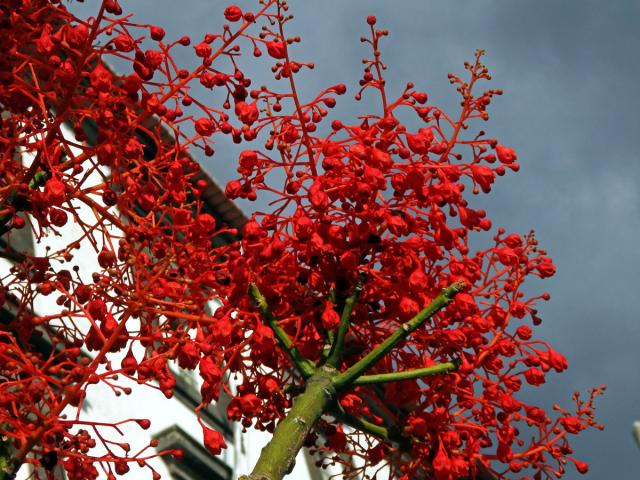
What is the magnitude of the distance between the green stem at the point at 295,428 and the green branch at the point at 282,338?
5cm

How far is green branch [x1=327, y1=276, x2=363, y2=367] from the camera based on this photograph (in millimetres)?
4617

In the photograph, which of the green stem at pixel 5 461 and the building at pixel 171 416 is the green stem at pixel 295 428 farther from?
the building at pixel 171 416

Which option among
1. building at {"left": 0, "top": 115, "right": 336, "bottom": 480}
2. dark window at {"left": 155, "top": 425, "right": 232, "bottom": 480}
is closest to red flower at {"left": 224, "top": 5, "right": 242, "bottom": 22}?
building at {"left": 0, "top": 115, "right": 336, "bottom": 480}

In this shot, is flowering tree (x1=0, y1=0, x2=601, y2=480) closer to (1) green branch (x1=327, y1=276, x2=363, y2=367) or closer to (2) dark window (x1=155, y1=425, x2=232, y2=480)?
(1) green branch (x1=327, y1=276, x2=363, y2=367)

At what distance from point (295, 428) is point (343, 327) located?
0.56 m

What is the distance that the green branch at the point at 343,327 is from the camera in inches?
182

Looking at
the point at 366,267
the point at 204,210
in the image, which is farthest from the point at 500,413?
the point at 204,210

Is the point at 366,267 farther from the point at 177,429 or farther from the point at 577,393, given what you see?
the point at 177,429

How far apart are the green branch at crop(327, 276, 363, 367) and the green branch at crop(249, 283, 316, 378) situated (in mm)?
107

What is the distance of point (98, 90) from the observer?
4922 mm

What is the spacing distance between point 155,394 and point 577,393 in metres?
7.25

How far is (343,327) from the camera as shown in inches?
184

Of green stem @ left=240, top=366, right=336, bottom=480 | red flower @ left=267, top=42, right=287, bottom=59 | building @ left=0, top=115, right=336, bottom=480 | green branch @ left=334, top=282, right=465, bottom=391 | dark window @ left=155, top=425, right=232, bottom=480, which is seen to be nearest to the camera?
green stem @ left=240, top=366, right=336, bottom=480

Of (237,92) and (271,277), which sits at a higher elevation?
(237,92)
